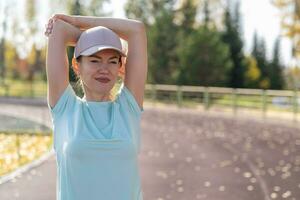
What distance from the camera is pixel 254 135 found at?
57.5ft

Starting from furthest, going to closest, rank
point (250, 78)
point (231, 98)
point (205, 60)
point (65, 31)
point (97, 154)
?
point (250, 78) < point (205, 60) < point (231, 98) < point (65, 31) < point (97, 154)

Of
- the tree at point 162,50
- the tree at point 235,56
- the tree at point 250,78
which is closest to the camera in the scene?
the tree at point 162,50

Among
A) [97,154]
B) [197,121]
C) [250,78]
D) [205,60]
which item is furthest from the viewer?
[250,78]

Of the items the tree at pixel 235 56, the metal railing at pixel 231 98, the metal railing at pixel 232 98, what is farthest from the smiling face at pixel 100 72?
the tree at pixel 235 56

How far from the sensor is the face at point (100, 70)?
9.02ft

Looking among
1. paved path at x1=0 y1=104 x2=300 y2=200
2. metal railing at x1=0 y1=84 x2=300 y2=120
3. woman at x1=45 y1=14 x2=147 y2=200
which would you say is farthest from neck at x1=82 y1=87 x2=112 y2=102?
metal railing at x1=0 y1=84 x2=300 y2=120

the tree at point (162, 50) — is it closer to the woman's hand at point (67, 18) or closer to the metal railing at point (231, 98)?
the metal railing at point (231, 98)

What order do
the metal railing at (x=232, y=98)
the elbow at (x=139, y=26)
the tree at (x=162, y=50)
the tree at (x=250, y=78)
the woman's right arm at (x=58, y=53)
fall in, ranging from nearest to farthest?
the woman's right arm at (x=58, y=53), the elbow at (x=139, y=26), the metal railing at (x=232, y=98), the tree at (x=162, y=50), the tree at (x=250, y=78)

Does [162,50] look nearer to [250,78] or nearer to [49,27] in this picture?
[250,78]

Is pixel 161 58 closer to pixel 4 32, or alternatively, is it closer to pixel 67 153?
pixel 4 32

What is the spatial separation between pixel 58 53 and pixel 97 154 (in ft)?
1.99

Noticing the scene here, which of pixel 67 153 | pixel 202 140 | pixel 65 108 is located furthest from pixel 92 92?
pixel 202 140

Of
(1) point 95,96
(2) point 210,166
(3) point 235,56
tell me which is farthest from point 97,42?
(3) point 235,56

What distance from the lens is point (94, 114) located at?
8.97ft
